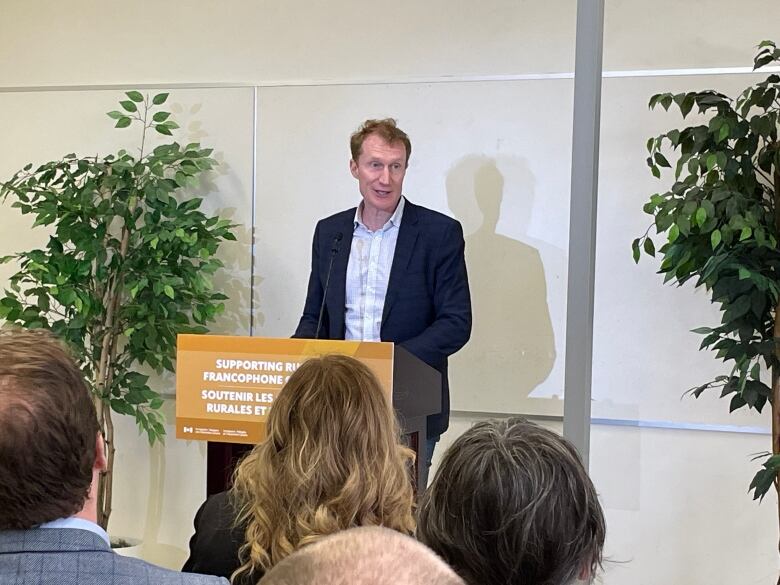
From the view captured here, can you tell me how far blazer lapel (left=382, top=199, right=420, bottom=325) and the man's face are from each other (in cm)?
17

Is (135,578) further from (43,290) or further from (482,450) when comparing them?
(43,290)

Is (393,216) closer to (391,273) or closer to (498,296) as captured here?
(391,273)

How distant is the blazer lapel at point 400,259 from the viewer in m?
3.38

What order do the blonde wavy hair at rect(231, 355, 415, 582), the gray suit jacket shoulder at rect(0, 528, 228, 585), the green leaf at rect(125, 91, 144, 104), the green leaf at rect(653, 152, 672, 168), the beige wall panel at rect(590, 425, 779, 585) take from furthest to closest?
the green leaf at rect(125, 91, 144, 104)
the beige wall panel at rect(590, 425, 779, 585)
the green leaf at rect(653, 152, 672, 168)
the blonde wavy hair at rect(231, 355, 415, 582)
the gray suit jacket shoulder at rect(0, 528, 228, 585)

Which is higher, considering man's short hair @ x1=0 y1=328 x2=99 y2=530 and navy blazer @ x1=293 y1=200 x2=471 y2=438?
navy blazer @ x1=293 y1=200 x2=471 y2=438

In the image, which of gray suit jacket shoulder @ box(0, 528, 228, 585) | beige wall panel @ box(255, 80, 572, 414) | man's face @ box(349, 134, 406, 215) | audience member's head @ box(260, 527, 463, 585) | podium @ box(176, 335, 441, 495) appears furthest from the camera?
beige wall panel @ box(255, 80, 572, 414)

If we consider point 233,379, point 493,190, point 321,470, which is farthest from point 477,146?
point 321,470

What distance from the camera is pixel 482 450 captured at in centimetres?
128

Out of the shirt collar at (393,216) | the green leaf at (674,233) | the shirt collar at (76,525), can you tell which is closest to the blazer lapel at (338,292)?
the shirt collar at (393,216)

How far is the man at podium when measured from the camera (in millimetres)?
3322

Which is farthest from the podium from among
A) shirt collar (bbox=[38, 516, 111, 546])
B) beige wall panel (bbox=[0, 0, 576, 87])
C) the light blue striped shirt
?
beige wall panel (bbox=[0, 0, 576, 87])

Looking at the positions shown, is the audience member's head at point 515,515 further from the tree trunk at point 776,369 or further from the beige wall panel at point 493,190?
the beige wall panel at point 493,190

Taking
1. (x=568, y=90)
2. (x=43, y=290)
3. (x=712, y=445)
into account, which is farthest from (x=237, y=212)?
(x=712, y=445)

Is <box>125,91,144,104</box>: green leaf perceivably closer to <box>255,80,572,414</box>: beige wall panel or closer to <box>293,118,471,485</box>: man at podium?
<box>255,80,572,414</box>: beige wall panel
